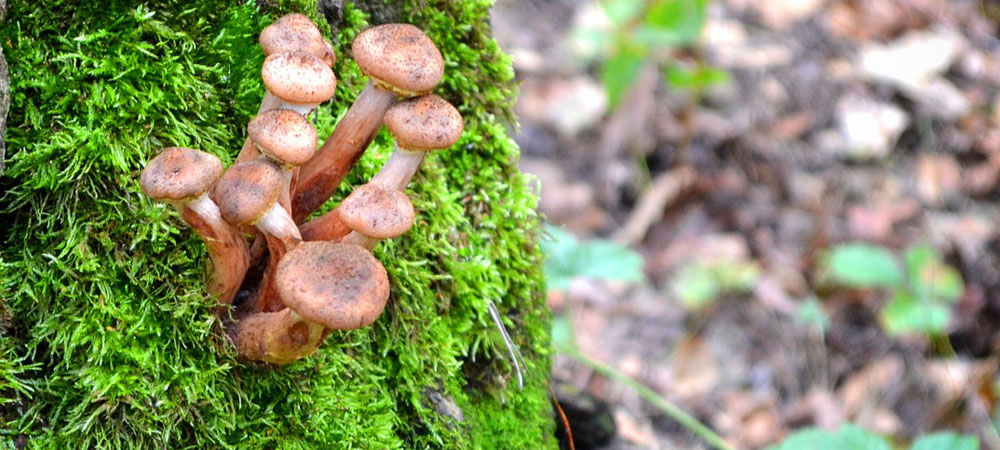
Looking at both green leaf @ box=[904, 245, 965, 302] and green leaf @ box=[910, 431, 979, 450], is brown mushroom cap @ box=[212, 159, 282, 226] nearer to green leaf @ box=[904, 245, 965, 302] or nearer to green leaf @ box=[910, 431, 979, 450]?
green leaf @ box=[910, 431, 979, 450]

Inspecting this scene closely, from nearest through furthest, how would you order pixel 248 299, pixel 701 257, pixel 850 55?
pixel 248 299, pixel 701 257, pixel 850 55

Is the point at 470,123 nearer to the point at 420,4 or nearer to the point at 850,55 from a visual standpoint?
the point at 420,4

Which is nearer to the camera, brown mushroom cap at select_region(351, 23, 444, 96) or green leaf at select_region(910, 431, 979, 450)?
brown mushroom cap at select_region(351, 23, 444, 96)

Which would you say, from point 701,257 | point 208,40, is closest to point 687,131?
point 701,257

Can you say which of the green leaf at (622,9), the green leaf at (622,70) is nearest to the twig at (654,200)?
the green leaf at (622,70)

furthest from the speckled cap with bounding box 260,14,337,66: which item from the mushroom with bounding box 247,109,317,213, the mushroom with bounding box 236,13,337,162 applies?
the mushroom with bounding box 247,109,317,213
